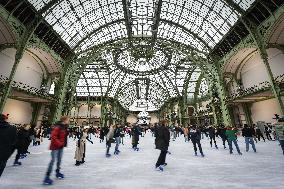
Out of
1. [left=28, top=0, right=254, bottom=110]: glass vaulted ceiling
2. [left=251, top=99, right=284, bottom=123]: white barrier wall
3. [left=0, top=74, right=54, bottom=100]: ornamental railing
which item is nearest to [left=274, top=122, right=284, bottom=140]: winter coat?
[left=28, top=0, right=254, bottom=110]: glass vaulted ceiling

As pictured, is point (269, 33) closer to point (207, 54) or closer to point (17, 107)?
point (207, 54)

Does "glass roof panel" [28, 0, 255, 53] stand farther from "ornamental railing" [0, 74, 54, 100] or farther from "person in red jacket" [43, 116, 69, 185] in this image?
"person in red jacket" [43, 116, 69, 185]

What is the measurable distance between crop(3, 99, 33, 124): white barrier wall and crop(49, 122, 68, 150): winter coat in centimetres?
2303

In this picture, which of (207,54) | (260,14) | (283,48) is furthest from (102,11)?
(283,48)

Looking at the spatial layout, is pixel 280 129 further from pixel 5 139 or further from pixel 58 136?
pixel 5 139

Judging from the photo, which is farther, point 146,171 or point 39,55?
point 39,55

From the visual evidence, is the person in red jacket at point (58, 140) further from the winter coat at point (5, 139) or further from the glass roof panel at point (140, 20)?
the glass roof panel at point (140, 20)

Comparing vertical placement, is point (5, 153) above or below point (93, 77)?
below

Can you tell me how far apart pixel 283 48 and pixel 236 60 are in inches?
253

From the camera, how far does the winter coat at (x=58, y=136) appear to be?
504 cm

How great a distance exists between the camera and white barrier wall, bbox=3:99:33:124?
24.1 m

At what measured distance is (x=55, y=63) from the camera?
26875mm

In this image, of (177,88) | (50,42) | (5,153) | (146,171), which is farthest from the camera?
(177,88)

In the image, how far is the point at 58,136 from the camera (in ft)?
16.9
